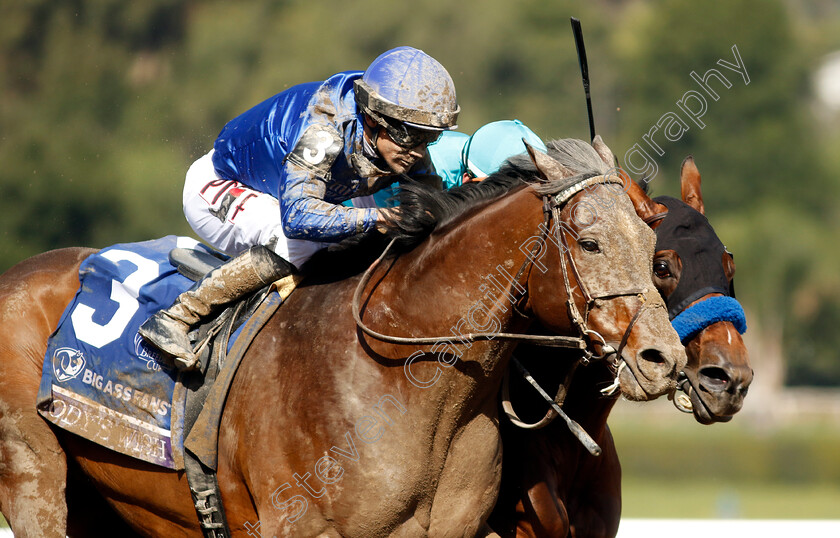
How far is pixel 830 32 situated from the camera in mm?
53844

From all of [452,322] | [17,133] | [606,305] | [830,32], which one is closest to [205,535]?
[452,322]

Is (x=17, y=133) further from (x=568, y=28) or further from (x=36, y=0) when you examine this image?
(x=568, y=28)

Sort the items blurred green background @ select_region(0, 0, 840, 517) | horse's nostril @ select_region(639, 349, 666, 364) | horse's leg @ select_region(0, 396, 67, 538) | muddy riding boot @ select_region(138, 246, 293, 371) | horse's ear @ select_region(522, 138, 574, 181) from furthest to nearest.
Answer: blurred green background @ select_region(0, 0, 840, 517) → horse's leg @ select_region(0, 396, 67, 538) → muddy riding boot @ select_region(138, 246, 293, 371) → horse's ear @ select_region(522, 138, 574, 181) → horse's nostril @ select_region(639, 349, 666, 364)

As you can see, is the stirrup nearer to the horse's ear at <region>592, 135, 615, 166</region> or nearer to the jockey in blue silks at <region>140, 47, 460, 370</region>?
the jockey in blue silks at <region>140, 47, 460, 370</region>

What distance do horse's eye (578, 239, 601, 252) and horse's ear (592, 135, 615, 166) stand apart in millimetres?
436

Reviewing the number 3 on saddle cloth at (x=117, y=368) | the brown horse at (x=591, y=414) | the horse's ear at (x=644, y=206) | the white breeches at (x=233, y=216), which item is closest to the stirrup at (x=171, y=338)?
the number 3 on saddle cloth at (x=117, y=368)

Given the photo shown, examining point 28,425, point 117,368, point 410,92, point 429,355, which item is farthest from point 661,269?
point 28,425

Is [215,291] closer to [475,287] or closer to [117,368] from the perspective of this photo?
[117,368]

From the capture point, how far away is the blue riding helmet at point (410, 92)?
4067 millimetres

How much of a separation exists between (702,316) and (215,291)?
2.08m

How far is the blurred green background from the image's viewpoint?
21.6 m

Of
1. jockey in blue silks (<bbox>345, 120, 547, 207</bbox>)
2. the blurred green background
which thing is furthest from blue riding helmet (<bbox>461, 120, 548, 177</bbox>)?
the blurred green background

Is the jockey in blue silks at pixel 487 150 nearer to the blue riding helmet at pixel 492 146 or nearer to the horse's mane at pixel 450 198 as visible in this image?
the blue riding helmet at pixel 492 146

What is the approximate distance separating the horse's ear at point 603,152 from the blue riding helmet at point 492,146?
3.05 ft
